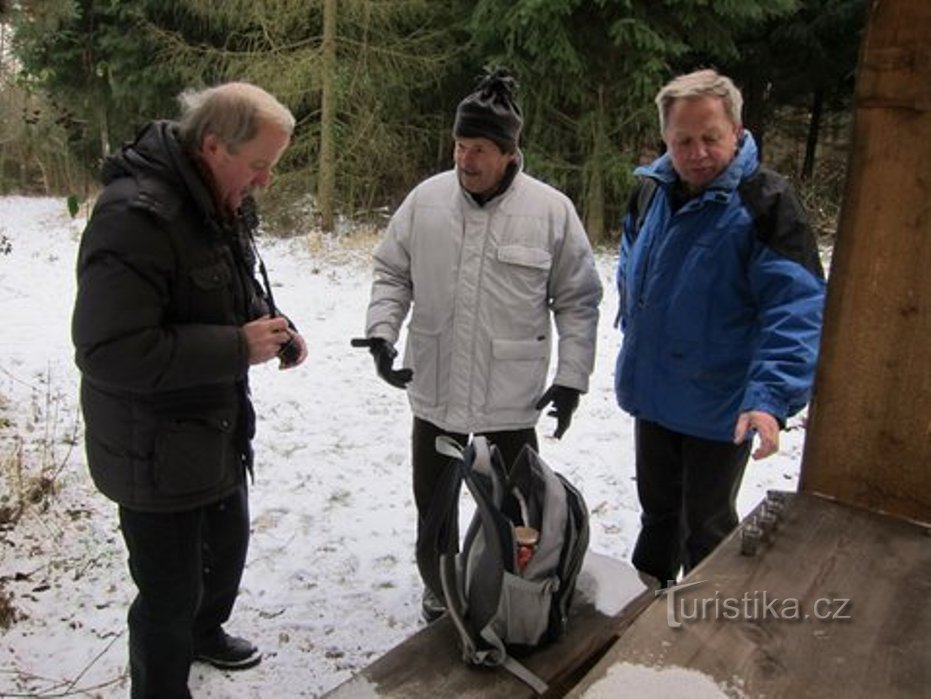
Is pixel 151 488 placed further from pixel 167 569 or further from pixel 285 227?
pixel 285 227

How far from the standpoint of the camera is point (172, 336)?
6.74 feet

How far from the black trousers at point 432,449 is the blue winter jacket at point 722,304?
0.44 metres

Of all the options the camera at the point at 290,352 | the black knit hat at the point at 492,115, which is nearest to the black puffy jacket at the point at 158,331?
the camera at the point at 290,352

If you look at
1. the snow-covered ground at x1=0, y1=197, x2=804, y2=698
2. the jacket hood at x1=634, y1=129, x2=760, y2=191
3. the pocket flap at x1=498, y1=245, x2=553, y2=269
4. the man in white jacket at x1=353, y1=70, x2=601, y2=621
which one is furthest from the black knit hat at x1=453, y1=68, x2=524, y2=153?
the snow-covered ground at x1=0, y1=197, x2=804, y2=698

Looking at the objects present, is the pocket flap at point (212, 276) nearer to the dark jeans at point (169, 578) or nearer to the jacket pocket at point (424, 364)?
the dark jeans at point (169, 578)

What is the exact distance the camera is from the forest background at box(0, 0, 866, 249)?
1059 centimetres

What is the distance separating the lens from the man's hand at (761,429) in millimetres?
2047

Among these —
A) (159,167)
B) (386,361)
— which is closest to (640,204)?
(386,361)

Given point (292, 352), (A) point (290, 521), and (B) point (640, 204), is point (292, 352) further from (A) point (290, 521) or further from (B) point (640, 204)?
(A) point (290, 521)

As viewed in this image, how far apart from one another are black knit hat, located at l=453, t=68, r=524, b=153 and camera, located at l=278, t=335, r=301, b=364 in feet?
2.95

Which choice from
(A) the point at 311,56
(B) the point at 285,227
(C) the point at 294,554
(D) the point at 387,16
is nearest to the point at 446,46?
(D) the point at 387,16

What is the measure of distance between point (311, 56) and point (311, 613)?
10587 mm

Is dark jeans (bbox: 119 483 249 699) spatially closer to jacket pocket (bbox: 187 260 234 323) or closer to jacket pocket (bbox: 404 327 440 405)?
jacket pocket (bbox: 187 260 234 323)

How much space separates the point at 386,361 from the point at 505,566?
3.94 ft
